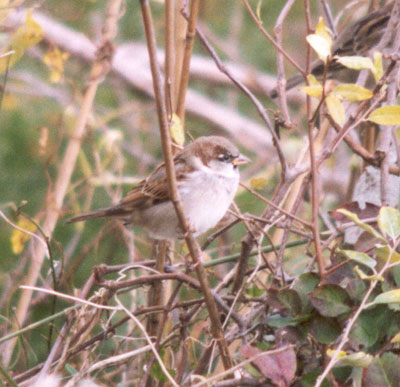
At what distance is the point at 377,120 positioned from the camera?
55.2 inches

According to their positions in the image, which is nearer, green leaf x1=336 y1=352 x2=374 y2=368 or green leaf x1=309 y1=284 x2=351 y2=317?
green leaf x1=336 y1=352 x2=374 y2=368

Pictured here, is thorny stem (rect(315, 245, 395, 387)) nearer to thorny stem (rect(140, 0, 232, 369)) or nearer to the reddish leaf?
the reddish leaf

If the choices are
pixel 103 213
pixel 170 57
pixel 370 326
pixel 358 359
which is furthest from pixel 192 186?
pixel 358 359

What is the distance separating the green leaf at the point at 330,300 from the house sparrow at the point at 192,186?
80 cm

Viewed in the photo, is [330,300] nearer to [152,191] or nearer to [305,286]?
[305,286]

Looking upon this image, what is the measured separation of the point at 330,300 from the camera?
4.57ft

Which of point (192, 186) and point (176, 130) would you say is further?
point (192, 186)

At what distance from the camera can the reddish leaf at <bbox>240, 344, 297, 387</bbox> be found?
52.7 inches

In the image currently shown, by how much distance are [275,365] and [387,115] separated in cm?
48

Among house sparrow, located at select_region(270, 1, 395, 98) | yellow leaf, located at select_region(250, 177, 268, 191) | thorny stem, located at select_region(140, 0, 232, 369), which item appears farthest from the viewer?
house sparrow, located at select_region(270, 1, 395, 98)

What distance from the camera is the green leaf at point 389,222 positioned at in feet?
4.47

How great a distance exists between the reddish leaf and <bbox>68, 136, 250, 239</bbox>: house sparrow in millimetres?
844

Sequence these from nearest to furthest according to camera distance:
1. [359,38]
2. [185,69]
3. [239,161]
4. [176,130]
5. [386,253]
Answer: [386,253]
[176,130]
[185,69]
[239,161]
[359,38]

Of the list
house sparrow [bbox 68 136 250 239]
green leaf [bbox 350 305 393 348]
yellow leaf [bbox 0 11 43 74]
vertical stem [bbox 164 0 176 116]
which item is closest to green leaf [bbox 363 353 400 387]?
green leaf [bbox 350 305 393 348]
